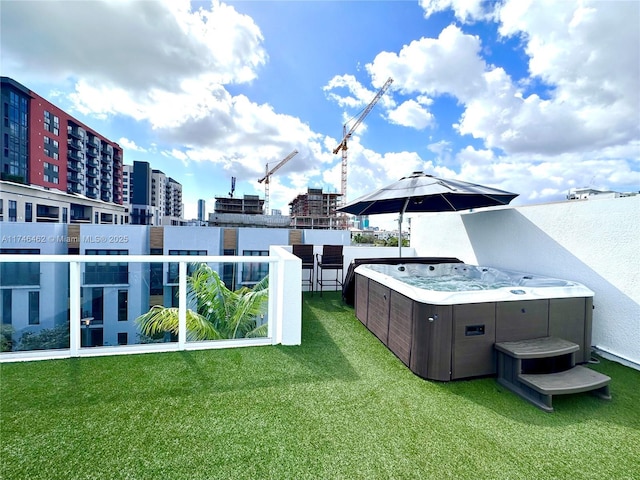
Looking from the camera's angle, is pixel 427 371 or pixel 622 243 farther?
pixel 622 243

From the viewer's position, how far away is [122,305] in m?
3.11

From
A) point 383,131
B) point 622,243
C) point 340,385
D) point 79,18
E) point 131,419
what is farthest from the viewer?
point 383,131

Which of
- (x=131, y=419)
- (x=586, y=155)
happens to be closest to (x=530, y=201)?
(x=586, y=155)

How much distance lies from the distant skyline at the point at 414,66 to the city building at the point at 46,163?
2026 centimetres

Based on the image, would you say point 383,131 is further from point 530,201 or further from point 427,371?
point 427,371

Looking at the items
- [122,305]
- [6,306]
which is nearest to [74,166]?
[6,306]

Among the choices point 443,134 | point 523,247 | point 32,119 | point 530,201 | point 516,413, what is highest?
point 32,119

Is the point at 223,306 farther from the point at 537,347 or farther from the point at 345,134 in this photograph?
the point at 345,134

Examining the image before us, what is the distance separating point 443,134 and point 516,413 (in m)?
9.85

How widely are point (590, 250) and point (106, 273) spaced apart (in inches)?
218

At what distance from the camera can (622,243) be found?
3.10 meters

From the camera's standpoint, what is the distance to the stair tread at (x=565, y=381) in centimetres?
218

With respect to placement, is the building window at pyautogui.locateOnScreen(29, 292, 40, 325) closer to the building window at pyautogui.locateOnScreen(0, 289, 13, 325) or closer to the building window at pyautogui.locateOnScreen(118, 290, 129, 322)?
the building window at pyautogui.locateOnScreen(0, 289, 13, 325)

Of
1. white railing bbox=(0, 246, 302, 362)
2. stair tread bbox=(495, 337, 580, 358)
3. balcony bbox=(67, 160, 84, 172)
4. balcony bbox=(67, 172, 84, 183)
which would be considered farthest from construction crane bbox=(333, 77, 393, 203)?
stair tread bbox=(495, 337, 580, 358)
